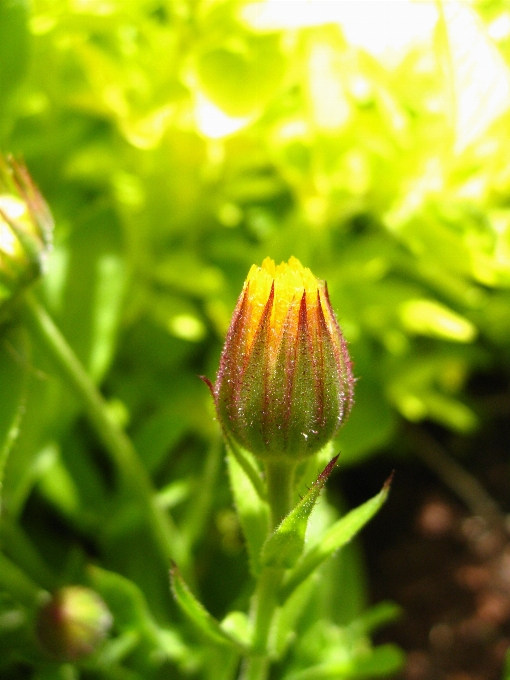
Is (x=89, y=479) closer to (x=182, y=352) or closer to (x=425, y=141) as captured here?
(x=182, y=352)

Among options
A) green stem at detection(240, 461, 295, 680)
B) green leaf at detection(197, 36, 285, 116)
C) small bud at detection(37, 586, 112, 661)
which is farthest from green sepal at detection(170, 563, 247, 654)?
green leaf at detection(197, 36, 285, 116)

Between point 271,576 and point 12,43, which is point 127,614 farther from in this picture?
point 12,43

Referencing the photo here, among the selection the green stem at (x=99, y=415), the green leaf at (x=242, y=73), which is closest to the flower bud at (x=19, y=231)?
the green stem at (x=99, y=415)

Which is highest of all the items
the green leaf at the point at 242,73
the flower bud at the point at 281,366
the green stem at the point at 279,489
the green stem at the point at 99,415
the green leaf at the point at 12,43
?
the green leaf at the point at 12,43

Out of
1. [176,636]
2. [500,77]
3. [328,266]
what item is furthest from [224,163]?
[176,636]

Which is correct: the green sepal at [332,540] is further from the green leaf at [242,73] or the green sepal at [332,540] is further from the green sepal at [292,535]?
the green leaf at [242,73]

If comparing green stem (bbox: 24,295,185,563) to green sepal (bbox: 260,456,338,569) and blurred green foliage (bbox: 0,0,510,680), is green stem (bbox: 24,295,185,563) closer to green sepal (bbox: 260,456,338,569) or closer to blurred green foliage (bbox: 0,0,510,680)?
blurred green foliage (bbox: 0,0,510,680)
